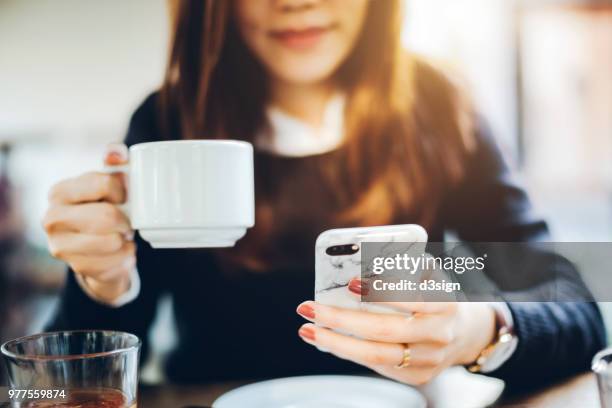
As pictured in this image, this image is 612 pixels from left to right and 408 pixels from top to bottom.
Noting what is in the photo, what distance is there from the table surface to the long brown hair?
0.23 metres

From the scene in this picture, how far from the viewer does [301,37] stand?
34.5 inches

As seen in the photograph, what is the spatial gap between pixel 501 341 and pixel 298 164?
0.40m

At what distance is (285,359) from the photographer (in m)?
0.90

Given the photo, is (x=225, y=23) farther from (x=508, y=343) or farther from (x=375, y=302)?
(x=508, y=343)

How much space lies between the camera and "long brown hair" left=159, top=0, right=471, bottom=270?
881 millimetres

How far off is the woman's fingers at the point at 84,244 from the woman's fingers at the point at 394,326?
340 millimetres

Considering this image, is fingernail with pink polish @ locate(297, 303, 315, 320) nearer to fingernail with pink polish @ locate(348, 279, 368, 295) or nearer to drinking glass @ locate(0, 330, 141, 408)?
fingernail with pink polish @ locate(348, 279, 368, 295)

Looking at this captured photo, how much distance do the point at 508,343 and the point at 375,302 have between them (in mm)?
218

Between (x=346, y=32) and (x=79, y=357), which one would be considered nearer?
(x=79, y=357)

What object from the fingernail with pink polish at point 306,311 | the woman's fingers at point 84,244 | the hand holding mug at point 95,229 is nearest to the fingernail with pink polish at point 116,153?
the hand holding mug at point 95,229

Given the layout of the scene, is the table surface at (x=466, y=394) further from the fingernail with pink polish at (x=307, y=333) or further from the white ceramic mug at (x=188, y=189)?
the white ceramic mug at (x=188, y=189)

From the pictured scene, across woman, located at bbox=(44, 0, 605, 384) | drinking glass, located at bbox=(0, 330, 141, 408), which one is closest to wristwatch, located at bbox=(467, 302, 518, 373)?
woman, located at bbox=(44, 0, 605, 384)

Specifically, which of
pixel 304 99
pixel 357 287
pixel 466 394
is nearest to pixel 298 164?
pixel 304 99

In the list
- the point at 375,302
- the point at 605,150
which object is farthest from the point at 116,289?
the point at 605,150
